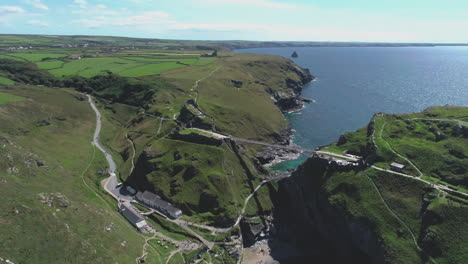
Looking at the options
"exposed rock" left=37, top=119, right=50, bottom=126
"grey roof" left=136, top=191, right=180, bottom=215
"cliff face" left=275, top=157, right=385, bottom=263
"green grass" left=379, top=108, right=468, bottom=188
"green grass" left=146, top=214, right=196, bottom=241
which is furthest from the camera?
"exposed rock" left=37, top=119, right=50, bottom=126

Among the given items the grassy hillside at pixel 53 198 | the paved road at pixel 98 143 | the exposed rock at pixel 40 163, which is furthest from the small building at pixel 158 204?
the exposed rock at pixel 40 163

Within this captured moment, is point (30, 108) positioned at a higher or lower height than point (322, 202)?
higher

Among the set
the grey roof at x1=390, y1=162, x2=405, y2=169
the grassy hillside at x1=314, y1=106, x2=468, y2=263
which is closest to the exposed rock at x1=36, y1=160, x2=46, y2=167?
the grassy hillside at x1=314, y1=106, x2=468, y2=263

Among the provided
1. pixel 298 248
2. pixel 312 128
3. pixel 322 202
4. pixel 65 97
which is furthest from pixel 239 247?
pixel 65 97

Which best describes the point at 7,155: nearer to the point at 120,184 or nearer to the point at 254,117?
the point at 120,184

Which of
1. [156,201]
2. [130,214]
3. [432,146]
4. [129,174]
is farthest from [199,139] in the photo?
[432,146]

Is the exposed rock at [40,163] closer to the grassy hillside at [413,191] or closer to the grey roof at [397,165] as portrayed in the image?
the grassy hillside at [413,191]

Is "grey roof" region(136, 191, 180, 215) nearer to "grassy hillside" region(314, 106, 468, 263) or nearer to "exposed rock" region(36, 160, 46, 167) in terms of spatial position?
"exposed rock" region(36, 160, 46, 167)
